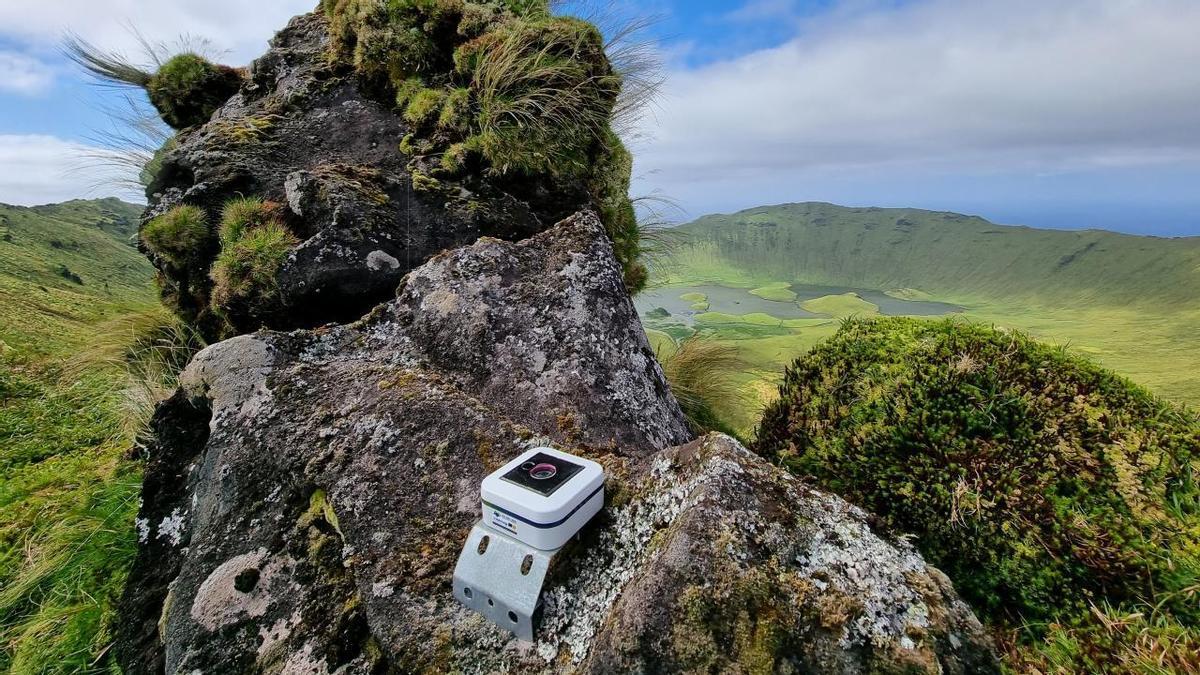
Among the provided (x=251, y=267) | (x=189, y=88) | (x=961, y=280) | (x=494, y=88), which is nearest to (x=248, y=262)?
(x=251, y=267)

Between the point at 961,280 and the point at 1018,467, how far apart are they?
592 feet

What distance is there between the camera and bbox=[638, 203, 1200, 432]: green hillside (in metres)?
73.8

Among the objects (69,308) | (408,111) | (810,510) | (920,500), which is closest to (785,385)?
(920,500)

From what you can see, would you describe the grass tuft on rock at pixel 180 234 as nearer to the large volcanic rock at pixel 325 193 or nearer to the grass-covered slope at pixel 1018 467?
the large volcanic rock at pixel 325 193

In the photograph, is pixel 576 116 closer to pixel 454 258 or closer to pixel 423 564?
pixel 454 258

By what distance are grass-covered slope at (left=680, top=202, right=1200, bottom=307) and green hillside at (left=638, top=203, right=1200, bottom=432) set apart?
1.18ft

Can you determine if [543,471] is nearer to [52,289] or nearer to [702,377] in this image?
[702,377]

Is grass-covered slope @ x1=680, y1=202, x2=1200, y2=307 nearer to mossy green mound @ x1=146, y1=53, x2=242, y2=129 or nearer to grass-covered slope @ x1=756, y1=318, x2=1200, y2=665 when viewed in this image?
mossy green mound @ x1=146, y1=53, x2=242, y2=129

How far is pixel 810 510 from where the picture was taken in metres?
2.29

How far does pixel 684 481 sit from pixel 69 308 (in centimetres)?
1282

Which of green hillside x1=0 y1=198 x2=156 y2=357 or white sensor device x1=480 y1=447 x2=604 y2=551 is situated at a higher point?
white sensor device x1=480 y1=447 x2=604 y2=551

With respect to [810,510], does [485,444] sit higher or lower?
lower

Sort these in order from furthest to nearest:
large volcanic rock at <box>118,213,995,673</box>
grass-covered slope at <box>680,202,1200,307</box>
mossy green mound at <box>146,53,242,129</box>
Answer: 1. grass-covered slope at <box>680,202,1200,307</box>
2. mossy green mound at <box>146,53,242,129</box>
3. large volcanic rock at <box>118,213,995,673</box>

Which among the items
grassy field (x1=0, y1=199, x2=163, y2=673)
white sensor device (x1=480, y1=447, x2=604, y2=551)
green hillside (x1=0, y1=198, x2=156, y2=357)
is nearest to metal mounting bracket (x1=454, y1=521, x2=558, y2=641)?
white sensor device (x1=480, y1=447, x2=604, y2=551)
